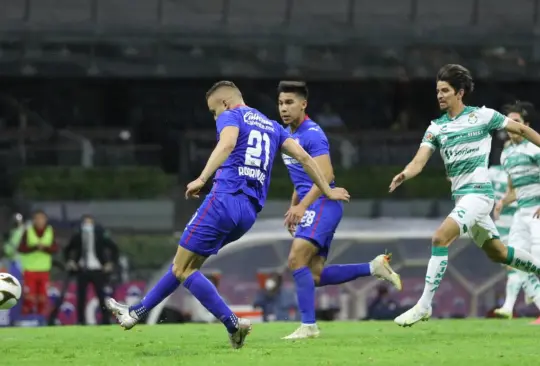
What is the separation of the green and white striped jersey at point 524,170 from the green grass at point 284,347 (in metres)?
1.49

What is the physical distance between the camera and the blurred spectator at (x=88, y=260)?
23.5 metres

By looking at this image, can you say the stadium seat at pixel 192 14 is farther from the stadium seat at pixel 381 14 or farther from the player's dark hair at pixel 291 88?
the player's dark hair at pixel 291 88

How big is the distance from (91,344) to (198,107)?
19780 mm

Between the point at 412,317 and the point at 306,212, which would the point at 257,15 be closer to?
the point at 306,212

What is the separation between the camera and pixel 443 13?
95.6 feet

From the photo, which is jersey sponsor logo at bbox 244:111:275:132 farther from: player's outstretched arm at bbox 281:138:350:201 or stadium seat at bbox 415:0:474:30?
stadium seat at bbox 415:0:474:30

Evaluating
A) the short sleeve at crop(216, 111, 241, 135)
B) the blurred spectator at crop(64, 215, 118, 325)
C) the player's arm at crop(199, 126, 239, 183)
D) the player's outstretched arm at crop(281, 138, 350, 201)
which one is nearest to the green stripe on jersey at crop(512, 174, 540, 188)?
the player's outstretched arm at crop(281, 138, 350, 201)

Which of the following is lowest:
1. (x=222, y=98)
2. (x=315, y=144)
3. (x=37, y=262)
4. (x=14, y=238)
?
(x=37, y=262)

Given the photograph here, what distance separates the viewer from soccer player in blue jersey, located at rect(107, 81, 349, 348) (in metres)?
10.2

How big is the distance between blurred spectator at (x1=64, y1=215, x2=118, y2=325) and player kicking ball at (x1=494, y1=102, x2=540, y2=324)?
9965 mm

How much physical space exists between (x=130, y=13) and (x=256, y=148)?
1869 cm

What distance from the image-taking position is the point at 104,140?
99.2 ft

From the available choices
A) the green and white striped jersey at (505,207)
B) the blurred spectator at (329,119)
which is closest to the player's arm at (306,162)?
the green and white striped jersey at (505,207)

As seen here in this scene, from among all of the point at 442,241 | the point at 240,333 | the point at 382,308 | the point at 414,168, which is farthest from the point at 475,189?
the point at 382,308
